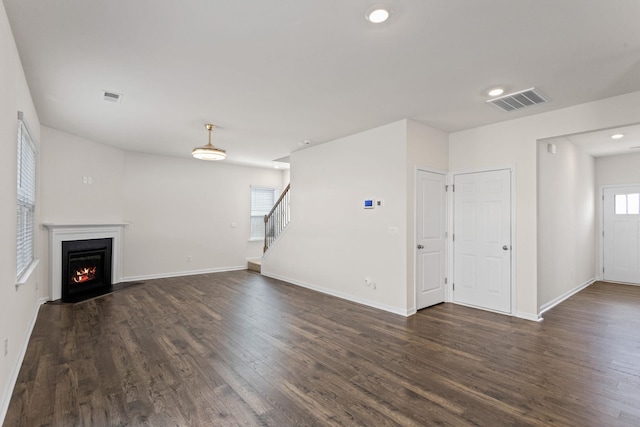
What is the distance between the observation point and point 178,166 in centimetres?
739

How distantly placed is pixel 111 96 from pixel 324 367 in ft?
12.5

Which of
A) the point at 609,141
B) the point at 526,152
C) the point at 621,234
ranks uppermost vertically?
the point at 609,141

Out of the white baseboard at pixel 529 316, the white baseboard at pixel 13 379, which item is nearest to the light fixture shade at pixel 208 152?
the white baseboard at pixel 13 379

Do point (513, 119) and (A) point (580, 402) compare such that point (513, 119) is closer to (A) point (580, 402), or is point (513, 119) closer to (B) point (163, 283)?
(A) point (580, 402)

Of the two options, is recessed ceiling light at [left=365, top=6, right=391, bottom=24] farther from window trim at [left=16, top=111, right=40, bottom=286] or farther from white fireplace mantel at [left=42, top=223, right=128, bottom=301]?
white fireplace mantel at [left=42, top=223, right=128, bottom=301]

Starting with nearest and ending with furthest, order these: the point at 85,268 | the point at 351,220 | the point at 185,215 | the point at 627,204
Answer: the point at 351,220, the point at 85,268, the point at 627,204, the point at 185,215

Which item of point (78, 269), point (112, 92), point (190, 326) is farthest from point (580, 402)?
point (78, 269)

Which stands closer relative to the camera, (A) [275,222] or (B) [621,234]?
(B) [621,234]

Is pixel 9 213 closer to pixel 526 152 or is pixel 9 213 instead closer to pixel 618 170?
pixel 526 152

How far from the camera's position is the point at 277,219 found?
7.72m

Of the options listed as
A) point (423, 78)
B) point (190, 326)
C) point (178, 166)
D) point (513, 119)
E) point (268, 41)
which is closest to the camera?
point (268, 41)

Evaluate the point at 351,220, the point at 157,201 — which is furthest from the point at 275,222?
the point at 351,220

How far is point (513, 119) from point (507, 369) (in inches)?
129

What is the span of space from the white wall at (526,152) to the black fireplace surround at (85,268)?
6.78 m
